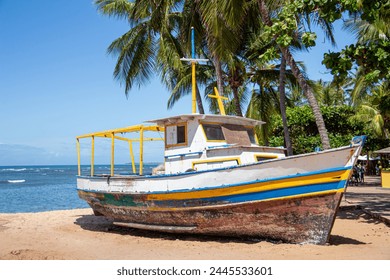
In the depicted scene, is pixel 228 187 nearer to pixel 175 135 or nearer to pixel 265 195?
pixel 265 195

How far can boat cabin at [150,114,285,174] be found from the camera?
9234mm

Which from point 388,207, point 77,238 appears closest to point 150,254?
point 77,238

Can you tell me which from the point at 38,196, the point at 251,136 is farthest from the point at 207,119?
the point at 38,196

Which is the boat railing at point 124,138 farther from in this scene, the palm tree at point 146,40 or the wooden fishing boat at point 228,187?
the palm tree at point 146,40

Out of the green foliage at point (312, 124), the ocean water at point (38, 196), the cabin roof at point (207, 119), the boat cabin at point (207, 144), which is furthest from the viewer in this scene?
the green foliage at point (312, 124)

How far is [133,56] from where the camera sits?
18031 millimetres

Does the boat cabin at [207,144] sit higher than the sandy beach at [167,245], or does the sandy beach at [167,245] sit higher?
the boat cabin at [207,144]

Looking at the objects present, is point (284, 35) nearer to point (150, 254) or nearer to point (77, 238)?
point (150, 254)

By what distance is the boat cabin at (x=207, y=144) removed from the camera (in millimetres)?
9234

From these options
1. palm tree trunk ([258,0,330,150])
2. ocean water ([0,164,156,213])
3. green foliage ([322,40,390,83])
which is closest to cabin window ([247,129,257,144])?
green foliage ([322,40,390,83])

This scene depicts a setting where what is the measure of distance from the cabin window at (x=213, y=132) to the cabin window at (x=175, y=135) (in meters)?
0.53

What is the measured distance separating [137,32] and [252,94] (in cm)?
780

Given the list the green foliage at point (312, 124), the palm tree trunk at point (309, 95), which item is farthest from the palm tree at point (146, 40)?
the green foliage at point (312, 124)

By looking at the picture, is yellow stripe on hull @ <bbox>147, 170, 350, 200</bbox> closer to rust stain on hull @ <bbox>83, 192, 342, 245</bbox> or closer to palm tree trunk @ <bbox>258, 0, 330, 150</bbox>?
rust stain on hull @ <bbox>83, 192, 342, 245</bbox>
